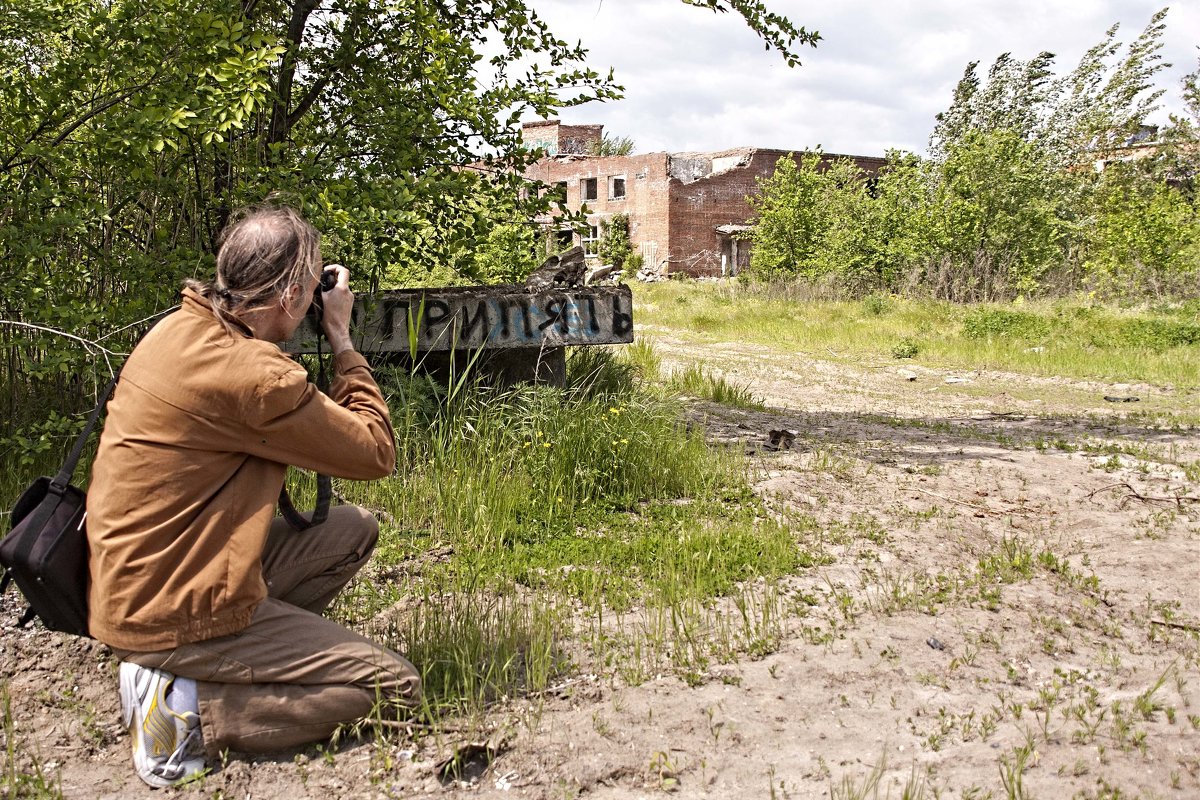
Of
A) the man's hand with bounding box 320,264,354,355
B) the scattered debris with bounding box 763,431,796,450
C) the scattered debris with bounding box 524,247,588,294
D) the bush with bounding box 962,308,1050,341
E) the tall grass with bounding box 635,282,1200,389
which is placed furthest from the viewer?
the bush with bounding box 962,308,1050,341

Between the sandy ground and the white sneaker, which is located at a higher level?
the white sneaker

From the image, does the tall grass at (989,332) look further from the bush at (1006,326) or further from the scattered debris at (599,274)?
the scattered debris at (599,274)

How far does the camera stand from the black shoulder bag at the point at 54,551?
2.59 m

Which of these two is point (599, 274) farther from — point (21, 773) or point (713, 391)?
point (21, 773)

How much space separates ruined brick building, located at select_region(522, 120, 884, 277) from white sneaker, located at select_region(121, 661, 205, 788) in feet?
138

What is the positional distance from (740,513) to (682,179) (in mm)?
41080

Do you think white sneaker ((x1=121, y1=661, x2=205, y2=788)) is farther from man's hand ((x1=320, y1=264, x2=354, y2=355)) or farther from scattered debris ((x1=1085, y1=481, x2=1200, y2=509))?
scattered debris ((x1=1085, y1=481, x2=1200, y2=509))

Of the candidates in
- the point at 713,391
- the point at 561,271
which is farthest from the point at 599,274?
the point at 713,391

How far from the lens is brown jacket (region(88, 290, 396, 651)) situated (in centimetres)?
251

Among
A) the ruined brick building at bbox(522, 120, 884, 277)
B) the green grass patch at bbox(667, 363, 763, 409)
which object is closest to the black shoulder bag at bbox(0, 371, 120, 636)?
the green grass patch at bbox(667, 363, 763, 409)

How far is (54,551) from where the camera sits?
259 centimetres

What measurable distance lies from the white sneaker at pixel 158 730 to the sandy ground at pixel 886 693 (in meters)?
0.05

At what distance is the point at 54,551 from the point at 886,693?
8.22ft

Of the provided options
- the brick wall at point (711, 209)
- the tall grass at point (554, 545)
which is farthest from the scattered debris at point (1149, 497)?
the brick wall at point (711, 209)
